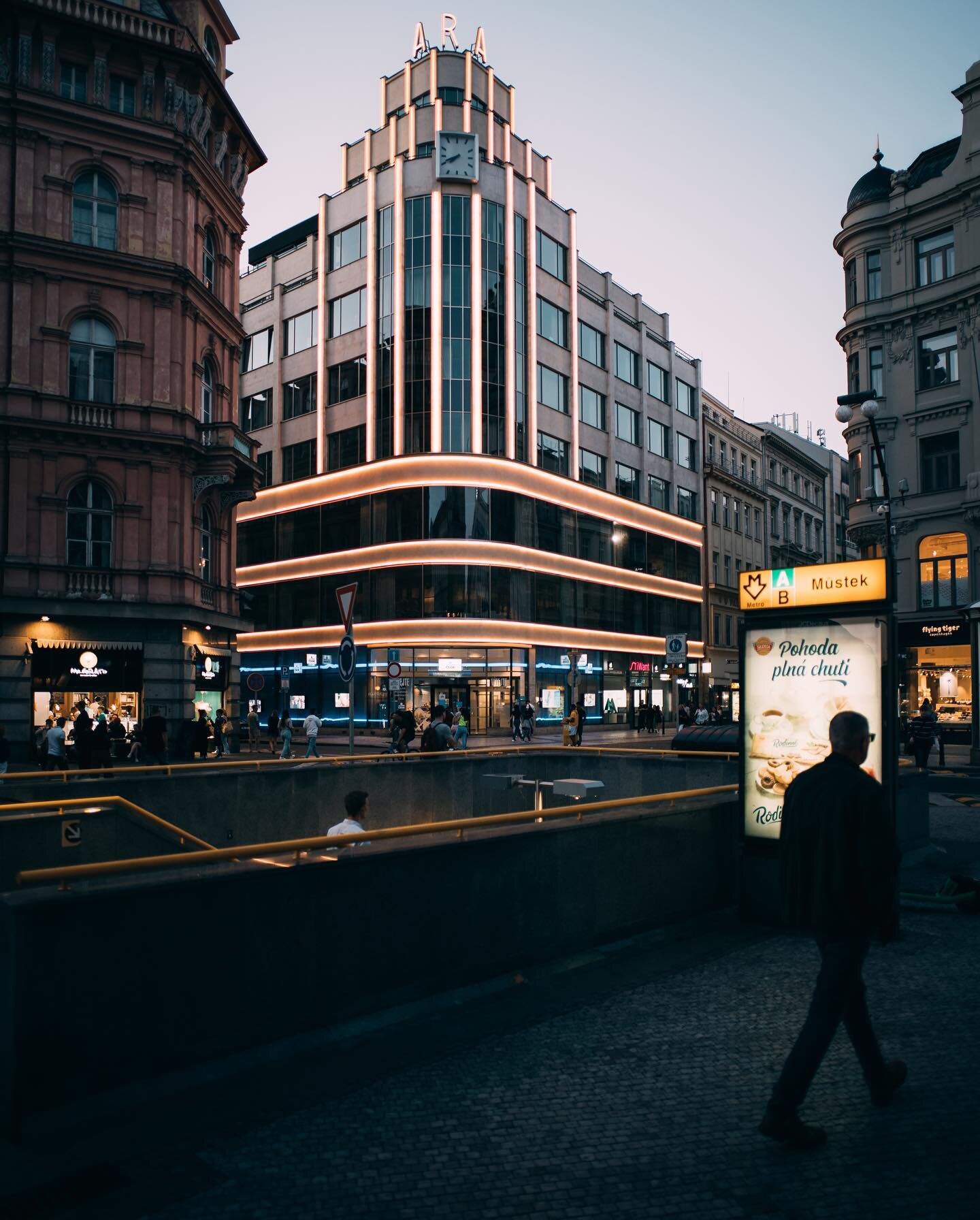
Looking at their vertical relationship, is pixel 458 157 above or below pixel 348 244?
above

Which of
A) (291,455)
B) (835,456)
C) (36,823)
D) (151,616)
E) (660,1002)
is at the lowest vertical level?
(660,1002)

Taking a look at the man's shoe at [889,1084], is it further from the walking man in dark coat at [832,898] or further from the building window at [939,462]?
the building window at [939,462]

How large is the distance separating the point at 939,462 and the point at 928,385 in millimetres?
3600

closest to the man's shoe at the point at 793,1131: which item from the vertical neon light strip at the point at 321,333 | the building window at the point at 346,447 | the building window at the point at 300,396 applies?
the building window at the point at 346,447

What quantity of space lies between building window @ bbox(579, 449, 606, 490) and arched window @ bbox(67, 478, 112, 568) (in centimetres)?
3418

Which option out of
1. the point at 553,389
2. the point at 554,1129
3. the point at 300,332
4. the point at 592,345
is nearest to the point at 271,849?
the point at 554,1129

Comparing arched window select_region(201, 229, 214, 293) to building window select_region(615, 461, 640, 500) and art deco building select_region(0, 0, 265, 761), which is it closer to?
art deco building select_region(0, 0, 265, 761)

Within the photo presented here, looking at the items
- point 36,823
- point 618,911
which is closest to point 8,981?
point 618,911

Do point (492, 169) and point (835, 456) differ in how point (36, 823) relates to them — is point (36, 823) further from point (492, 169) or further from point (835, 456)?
point (835, 456)

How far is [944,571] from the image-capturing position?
42.2 m

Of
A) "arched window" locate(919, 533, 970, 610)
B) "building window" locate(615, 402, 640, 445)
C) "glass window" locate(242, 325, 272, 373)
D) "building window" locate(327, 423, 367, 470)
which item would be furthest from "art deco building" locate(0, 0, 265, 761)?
"building window" locate(615, 402, 640, 445)

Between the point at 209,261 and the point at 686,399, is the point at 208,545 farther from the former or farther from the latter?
the point at 686,399

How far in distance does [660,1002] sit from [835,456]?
4356 inches

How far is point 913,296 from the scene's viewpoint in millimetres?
44281
